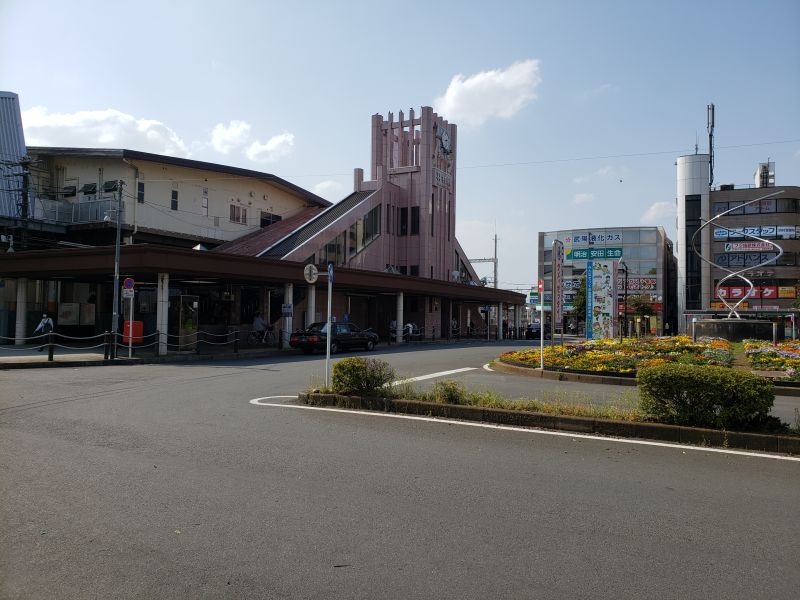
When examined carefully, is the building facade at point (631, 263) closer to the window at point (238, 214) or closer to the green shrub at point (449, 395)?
the window at point (238, 214)

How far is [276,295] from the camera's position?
117 ft

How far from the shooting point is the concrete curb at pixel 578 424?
7668mm

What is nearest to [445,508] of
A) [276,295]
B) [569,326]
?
[276,295]

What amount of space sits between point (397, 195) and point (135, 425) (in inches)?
1608

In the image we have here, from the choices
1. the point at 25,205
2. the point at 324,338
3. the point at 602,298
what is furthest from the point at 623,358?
the point at 25,205

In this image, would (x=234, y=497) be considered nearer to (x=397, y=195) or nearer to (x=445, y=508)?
(x=445, y=508)

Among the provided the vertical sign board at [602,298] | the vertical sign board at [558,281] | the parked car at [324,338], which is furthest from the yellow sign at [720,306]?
the parked car at [324,338]

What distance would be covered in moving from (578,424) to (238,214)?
35.2 metres

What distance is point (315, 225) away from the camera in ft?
131

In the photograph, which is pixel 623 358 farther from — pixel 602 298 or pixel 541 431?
pixel 602 298

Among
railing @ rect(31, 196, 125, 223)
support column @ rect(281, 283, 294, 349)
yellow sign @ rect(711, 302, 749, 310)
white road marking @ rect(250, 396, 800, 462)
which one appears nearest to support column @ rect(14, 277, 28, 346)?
railing @ rect(31, 196, 125, 223)

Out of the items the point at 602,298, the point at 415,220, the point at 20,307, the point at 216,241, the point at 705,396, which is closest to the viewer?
the point at 705,396

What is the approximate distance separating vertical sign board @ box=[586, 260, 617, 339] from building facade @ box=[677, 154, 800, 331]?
108ft

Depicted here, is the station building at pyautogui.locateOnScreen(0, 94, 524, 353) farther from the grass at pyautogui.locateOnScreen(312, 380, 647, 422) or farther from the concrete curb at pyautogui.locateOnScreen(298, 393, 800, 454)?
the grass at pyautogui.locateOnScreen(312, 380, 647, 422)
